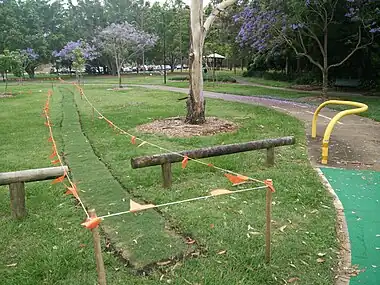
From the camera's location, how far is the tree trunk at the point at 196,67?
9320 mm

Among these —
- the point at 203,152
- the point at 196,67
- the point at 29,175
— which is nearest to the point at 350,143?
the point at 196,67

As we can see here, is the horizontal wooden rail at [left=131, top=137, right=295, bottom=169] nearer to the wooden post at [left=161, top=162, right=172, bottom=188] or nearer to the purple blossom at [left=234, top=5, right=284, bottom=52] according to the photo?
the wooden post at [left=161, top=162, right=172, bottom=188]

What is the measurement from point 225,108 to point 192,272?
11164 millimetres

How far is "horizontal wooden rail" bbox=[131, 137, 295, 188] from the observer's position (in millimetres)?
4766

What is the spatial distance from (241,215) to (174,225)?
0.81m

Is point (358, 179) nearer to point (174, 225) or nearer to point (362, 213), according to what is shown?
point (362, 213)

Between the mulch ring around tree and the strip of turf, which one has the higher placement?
the mulch ring around tree

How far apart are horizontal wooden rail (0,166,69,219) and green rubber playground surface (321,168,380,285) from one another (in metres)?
3.36

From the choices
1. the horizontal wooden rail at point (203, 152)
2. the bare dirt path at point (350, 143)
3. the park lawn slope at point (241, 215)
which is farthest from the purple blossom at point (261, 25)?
the horizontal wooden rail at point (203, 152)

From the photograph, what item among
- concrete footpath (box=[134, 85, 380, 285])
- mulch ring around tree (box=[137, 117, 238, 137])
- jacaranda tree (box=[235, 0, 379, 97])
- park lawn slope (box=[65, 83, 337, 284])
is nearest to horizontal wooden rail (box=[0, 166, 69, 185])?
park lawn slope (box=[65, 83, 337, 284])

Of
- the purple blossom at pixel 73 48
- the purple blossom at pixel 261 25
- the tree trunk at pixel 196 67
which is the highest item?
the purple blossom at pixel 73 48

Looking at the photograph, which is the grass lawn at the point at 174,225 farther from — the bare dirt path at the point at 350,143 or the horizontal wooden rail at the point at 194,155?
the bare dirt path at the point at 350,143

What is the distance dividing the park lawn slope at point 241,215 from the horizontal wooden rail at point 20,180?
81 centimetres

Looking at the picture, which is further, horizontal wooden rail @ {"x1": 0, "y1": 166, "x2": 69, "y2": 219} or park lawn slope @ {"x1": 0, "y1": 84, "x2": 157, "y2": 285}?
horizontal wooden rail @ {"x1": 0, "y1": 166, "x2": 69, "y2": 219}
